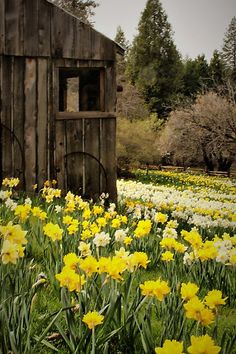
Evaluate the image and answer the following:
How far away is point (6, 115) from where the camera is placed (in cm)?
837

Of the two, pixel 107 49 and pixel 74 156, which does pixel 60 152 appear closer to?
pixel 74 156

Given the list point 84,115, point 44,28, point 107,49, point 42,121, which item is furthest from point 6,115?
point 107,49

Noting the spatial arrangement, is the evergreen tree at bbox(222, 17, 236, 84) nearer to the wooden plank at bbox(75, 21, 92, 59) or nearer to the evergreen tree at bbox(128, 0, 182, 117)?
the evergreen tree at bbox(128, 0, 182, 117)

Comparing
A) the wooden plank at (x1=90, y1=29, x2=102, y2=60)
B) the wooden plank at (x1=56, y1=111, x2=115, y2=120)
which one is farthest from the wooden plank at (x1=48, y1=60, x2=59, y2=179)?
the wooden plank at (x1=90, y1=29, x2=102, y2=60)

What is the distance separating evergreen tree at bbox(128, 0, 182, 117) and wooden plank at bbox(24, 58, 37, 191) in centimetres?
4998

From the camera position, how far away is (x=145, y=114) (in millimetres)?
47469

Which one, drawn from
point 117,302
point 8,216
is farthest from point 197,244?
point 8,216

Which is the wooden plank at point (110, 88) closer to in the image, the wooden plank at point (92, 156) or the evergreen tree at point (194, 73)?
the wooden plank at point (92, 156)

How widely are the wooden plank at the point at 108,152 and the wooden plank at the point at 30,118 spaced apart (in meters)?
1.52

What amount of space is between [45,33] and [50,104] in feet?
4.57

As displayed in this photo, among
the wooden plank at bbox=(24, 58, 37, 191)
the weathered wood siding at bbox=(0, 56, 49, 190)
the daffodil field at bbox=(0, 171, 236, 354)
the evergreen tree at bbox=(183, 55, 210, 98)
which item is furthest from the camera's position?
the evergreen tree at bbox=(183, 55, 210, 98)

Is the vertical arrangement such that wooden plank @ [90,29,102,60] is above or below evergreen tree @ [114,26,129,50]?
below

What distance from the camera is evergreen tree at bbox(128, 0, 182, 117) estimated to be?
60438mm

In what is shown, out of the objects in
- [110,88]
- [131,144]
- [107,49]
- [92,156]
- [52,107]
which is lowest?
[131,144]
